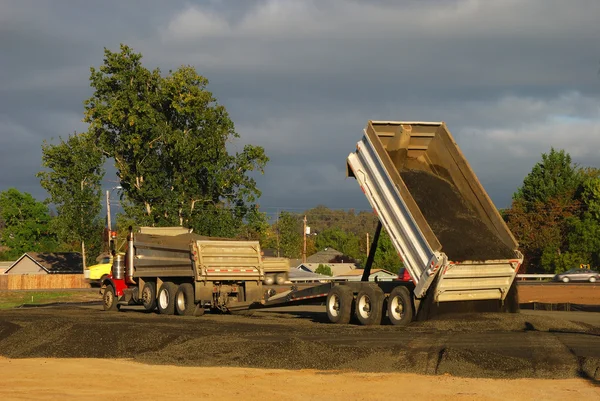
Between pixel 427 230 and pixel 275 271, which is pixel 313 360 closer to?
pixel 427 230

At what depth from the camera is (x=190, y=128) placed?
192 ft

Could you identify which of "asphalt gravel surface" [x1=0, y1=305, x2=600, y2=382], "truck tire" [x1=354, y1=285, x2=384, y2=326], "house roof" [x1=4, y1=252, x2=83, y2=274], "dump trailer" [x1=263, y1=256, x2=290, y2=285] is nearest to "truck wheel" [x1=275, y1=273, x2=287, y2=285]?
"dump trailer" [x1=263, y1=256, x2=290, y2=285]

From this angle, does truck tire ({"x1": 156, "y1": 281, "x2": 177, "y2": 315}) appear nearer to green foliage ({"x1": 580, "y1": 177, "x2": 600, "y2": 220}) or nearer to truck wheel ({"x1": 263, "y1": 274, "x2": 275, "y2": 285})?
truck wheel ({"x1": 263, "y1": 274, "x2": 275, "y2": 285})

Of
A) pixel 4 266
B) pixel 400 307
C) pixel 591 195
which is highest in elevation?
pixel 591 195

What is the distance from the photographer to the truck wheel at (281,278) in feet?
81.2

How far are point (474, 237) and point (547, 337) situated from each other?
3.76 meters

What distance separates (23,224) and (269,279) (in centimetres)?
10236

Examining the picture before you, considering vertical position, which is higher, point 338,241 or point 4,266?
point 338,241

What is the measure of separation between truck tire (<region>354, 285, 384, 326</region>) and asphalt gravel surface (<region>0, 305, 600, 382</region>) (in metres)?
0.40

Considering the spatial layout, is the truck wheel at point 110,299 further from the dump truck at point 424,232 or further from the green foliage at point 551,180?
the green foliage at point 551,180

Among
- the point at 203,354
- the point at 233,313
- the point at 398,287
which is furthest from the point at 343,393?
the point at 233,313

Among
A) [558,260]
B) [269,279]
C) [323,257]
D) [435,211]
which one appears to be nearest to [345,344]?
[435,211]

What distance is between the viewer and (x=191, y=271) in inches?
947

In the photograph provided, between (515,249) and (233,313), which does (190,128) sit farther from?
(515,249)
